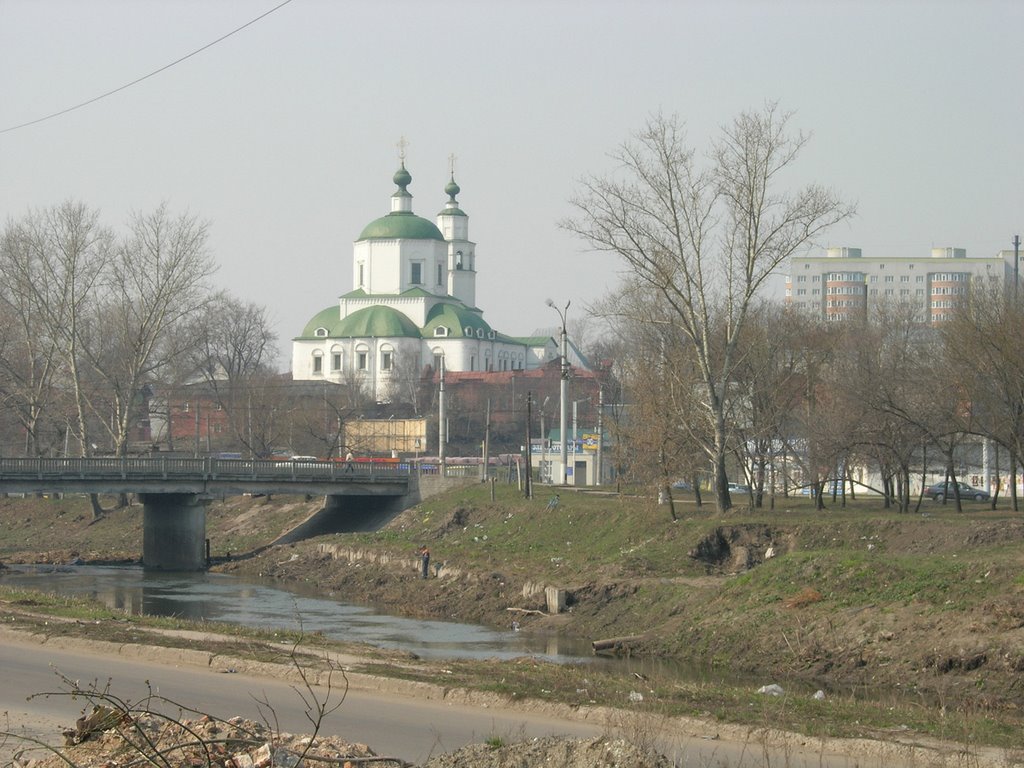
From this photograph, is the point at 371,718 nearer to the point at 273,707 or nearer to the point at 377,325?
the point at 273,707

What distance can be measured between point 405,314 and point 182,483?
91160mm

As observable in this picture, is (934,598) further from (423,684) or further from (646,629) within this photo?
(423,684)

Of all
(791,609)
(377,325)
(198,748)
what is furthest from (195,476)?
(377,325)

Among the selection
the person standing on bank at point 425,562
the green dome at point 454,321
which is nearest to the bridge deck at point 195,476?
the person standing on bank at point 425,562

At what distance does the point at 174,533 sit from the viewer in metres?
52.6

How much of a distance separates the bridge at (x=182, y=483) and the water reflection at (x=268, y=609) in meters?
2.03

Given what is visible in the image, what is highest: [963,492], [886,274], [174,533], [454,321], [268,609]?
[886,274]

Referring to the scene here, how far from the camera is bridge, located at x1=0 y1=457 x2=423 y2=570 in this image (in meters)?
49.8

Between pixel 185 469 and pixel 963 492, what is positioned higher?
pixel 185 469

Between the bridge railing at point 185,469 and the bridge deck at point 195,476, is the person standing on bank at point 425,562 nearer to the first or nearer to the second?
the bridge deck at point 195,476

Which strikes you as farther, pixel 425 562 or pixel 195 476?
pixel 195 476

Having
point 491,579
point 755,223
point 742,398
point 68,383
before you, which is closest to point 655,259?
point 755,223

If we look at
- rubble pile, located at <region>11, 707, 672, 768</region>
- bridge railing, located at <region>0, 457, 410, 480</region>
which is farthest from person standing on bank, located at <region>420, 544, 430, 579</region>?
rubble pile, located at <region>11, 707, 672, 768</region>

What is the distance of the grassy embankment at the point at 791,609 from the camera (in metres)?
16.7
